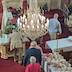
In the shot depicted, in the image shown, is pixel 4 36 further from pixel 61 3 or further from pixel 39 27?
pixel 61 3

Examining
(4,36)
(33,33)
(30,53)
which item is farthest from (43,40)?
(30,53)

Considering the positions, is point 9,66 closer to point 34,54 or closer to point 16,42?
point 16,42

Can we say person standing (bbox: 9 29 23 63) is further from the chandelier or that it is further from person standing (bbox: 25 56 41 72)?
person standing (bbox: 25 56 41 72)

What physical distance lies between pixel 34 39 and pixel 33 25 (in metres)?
0.51

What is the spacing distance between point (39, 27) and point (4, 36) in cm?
193

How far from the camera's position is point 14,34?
1120 centimetres

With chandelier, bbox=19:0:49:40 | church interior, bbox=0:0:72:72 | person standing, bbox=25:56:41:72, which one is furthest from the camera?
chandelier, bbox=19:0:49:40

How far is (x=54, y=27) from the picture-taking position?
1202 centimetres

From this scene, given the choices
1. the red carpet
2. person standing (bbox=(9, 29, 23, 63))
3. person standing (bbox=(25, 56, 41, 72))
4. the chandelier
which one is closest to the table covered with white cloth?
the chandelier

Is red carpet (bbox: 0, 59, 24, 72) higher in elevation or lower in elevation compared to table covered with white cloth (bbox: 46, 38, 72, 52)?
lower

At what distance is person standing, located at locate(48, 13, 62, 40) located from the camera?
12.0 m

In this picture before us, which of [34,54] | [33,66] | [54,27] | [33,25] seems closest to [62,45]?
[34,54]

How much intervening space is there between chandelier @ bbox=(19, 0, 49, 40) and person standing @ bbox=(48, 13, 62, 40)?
4.23 feet

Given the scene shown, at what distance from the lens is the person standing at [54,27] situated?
39.2 ft
